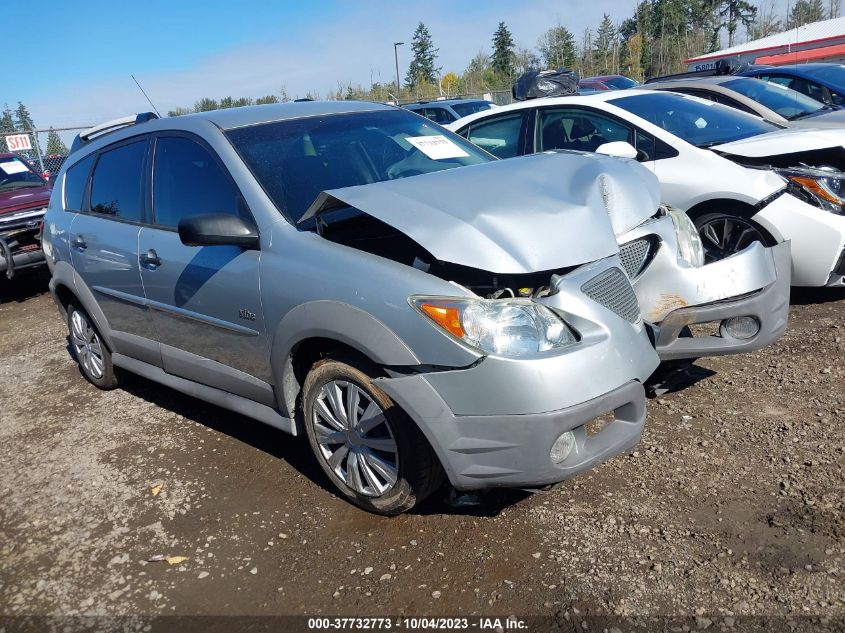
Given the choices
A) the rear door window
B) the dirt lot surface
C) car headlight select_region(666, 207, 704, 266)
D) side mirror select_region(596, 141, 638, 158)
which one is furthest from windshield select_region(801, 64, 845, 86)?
car headlight select_region(666, 207, 704, 266)

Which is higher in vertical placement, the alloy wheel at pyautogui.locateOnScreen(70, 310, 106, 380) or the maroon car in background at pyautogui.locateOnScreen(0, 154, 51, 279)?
the maroon car in background at pyautogui.locateOnScreen(0, 154, 51, 279)

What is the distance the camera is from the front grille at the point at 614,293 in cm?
289

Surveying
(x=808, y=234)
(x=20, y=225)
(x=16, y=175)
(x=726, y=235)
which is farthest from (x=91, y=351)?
(x=16, y=175)

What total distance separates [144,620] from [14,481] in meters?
1.83

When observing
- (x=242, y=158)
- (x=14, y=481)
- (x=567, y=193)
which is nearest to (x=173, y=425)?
(x=14, y=481)

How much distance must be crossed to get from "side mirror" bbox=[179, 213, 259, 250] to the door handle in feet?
2.54

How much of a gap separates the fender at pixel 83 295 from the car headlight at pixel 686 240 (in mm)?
3572

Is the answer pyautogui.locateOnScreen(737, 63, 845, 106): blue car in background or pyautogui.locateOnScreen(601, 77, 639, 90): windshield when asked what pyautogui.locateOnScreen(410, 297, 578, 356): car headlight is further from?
pyautogui.locateOnScreen(601, 77, 639, 90): windshield

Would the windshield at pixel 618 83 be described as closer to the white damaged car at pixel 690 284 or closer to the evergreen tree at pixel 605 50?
the white damaged car at pixel 690 284

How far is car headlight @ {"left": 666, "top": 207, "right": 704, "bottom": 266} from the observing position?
145 inches

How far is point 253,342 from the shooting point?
11.4ft

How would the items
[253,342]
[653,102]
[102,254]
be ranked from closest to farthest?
[253,342]
[102,254]
[653,102]

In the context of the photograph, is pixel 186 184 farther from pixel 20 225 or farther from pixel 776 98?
pixel 776 98

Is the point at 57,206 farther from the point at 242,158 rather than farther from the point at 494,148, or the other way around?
the point at 494,148
